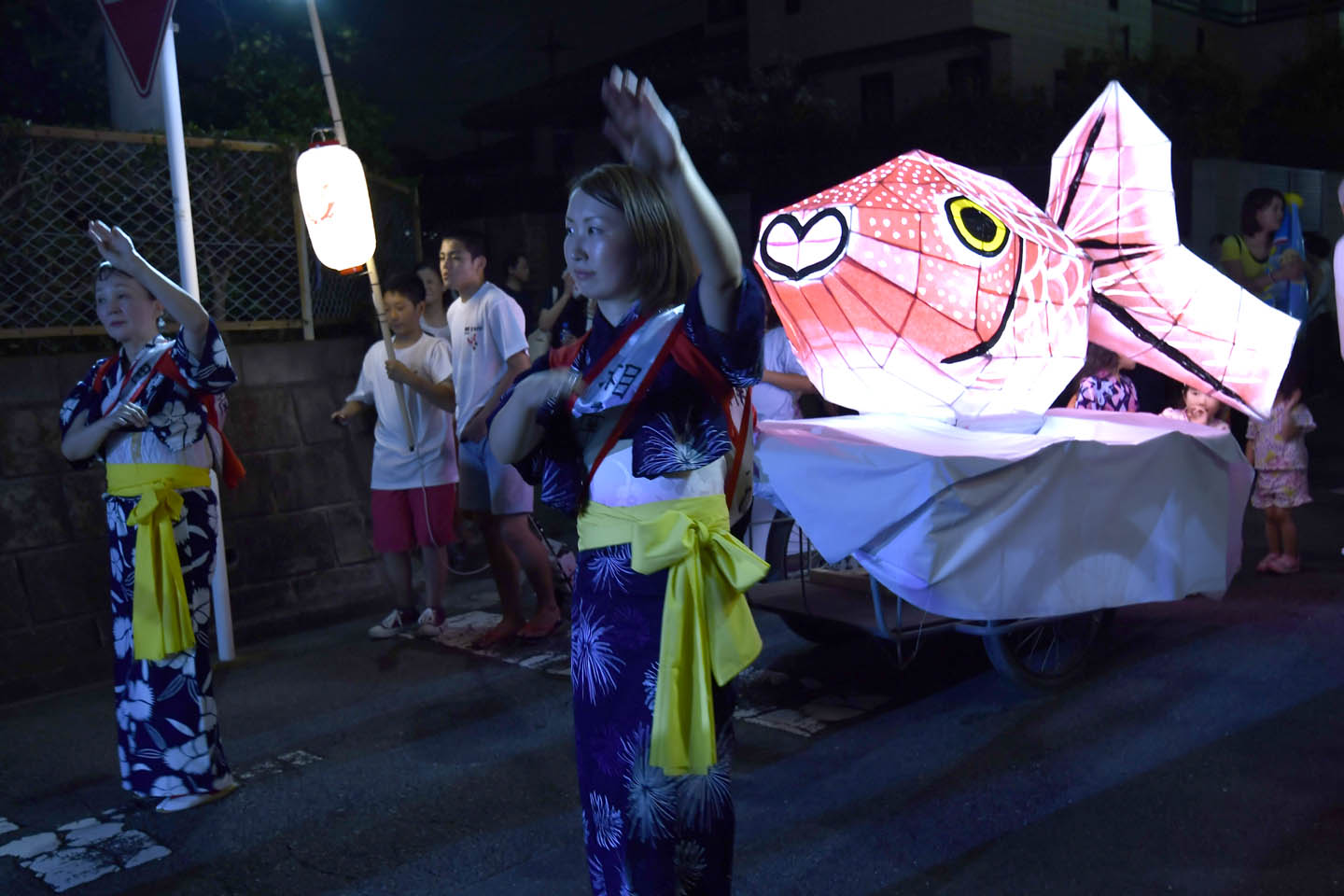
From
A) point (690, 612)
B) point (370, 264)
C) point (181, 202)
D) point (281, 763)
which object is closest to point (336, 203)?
point (370, 264)

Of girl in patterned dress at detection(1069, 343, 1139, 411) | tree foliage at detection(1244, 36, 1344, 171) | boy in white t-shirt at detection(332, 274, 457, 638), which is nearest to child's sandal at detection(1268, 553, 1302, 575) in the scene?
girl in patterned dress at detection(1069, 343, 1139, 411)

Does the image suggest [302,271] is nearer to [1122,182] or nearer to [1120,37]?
[1122,182]

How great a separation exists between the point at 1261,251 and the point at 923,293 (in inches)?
188

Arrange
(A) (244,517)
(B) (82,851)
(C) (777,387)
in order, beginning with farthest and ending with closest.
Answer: (A) (244,517)
(C) (777,387)
(B) (82,851)

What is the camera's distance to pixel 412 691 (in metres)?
5.57

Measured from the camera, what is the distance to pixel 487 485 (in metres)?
6.05

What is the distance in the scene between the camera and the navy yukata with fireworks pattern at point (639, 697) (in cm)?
250

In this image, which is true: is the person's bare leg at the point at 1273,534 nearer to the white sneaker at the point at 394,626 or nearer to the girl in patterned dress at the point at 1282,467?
the girl in patterned dress at the point at 1282,467

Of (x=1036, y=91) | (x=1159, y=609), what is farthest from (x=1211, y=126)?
(x=1159, y=609)

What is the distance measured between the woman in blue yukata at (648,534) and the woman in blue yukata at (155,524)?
85.0 inches

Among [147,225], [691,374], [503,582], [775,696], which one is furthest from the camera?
[147,225]

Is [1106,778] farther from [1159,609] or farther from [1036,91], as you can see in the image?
[1036,91]

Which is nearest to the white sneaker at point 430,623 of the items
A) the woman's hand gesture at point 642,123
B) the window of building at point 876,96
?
the woman's hand gesture at point 642,123

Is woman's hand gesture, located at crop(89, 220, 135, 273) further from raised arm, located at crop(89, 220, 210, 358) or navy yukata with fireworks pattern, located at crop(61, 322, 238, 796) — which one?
navy yukata with fireworks pattern, located at crop(61, 322, 238, 796)
